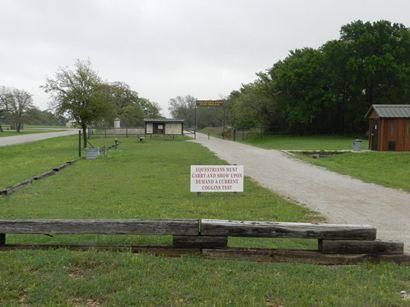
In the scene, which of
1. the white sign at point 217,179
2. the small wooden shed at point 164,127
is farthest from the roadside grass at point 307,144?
the white sign at point 217,179

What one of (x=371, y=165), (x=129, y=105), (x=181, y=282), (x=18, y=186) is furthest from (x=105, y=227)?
(x=129, y=105)

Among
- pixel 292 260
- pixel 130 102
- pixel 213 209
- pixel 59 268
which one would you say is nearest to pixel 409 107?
pixel 213 209

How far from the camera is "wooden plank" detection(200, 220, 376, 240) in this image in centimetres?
509

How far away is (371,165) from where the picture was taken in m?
20.7

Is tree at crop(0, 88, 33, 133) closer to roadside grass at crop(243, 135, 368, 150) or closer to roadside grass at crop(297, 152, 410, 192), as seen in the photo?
roadside grass at crop(243, 135, 368, 150)

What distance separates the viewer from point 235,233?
16.9ft

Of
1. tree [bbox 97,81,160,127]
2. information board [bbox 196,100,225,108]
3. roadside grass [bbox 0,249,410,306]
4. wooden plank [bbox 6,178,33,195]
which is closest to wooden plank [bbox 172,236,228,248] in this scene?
roadside grass [bbox 0,249,410,306]

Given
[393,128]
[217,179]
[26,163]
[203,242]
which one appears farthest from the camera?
[393,128]

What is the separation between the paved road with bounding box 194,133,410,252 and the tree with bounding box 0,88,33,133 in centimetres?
7483

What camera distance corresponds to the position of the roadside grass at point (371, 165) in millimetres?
16562

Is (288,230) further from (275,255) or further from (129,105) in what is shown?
(129,105)

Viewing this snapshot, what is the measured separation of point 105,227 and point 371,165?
18.2 metres

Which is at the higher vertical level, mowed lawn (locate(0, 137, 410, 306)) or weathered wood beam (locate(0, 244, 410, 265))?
weathered wood beam (locate(0, 244, 410, 265))

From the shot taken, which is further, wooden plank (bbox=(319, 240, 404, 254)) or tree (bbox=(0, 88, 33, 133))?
tree (bbox=(0, 88, 33, 133))
